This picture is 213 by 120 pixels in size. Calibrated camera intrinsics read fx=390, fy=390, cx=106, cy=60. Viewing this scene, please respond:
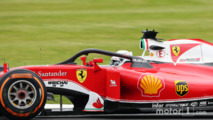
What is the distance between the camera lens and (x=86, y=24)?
58.5 ft

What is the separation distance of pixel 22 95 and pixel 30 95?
0.11 m

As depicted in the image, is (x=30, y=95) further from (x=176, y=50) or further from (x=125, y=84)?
(x=176, y=50)

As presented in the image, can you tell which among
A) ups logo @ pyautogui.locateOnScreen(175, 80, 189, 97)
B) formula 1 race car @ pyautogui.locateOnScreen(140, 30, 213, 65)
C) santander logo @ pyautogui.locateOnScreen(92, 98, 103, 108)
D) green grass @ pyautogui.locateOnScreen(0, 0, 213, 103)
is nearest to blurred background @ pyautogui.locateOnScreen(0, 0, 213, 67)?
green grass @ pyautogui.locateOnScreen(0, 0, 213, 103)

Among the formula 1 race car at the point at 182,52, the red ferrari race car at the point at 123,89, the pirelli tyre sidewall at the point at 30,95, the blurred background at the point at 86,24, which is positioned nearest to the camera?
the pirelli tyre sidewall at the point at 30,95

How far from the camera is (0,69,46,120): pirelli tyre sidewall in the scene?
514 cm

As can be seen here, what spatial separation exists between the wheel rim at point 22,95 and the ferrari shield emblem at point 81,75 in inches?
28.2

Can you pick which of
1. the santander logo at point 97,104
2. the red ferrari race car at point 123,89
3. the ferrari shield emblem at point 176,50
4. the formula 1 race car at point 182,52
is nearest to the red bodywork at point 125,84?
the red ferrari race car at point 123,89

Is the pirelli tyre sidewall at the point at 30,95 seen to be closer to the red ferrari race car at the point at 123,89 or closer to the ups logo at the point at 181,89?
the red ferrari race car at the point at 123,89

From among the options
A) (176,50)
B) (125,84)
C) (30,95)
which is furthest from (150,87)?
(30,95)

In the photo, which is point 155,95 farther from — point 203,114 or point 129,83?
point 203,114

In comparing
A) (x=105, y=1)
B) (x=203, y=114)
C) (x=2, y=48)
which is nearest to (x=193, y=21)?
(x=105, y=1)

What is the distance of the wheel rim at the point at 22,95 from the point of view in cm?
520

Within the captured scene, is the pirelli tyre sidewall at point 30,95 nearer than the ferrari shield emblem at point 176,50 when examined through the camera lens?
Yes

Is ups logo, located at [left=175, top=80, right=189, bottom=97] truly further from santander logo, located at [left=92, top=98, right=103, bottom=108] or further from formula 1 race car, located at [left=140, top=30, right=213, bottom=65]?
santander logo, located at [left=92, top=98, right=103, bottom=108]
